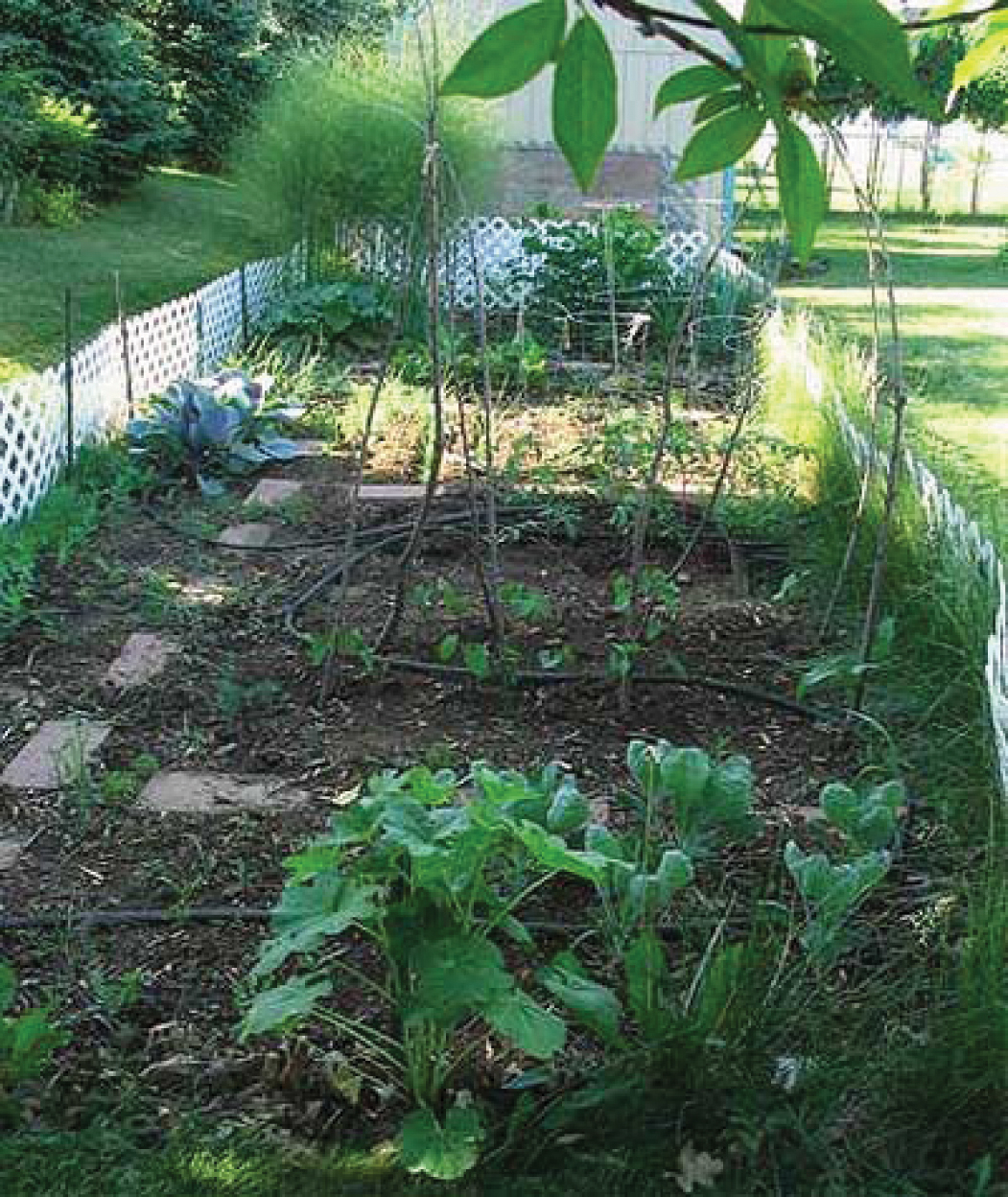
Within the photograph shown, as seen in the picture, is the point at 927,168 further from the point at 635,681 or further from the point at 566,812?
the point at 566,812

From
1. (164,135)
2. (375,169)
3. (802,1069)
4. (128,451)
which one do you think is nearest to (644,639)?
(802,1069)

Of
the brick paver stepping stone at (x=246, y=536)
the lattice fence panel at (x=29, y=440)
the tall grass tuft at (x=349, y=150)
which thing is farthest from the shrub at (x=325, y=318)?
the brick paver stepping stone at (x=246, y=536)

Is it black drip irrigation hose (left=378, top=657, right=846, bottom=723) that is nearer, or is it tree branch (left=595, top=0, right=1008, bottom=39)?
tree branch (left=595, top=0, right=1008, bottom=39)

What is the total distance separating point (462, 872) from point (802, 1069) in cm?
59

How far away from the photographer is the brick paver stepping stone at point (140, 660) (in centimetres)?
420

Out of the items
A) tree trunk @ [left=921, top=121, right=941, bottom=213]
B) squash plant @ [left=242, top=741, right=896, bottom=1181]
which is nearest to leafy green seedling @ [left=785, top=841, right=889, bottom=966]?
squash plant @ [left=242, top=741, right=896, bottom=1181]

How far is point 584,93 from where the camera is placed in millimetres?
662

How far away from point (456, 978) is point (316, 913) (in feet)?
0.74

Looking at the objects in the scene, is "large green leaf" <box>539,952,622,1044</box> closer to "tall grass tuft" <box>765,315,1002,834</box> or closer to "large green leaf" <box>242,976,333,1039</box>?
"large green leaf" <box>242,976,333,1039</box>

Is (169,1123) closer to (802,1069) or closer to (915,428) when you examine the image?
(802,1069)

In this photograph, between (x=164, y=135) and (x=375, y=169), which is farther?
(x=164, y=135)

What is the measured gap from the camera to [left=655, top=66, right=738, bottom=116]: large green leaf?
2.37 ft

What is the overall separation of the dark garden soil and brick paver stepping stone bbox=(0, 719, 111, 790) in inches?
1.8

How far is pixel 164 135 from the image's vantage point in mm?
14539
